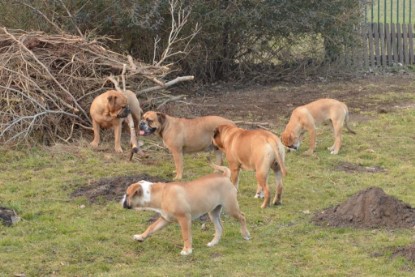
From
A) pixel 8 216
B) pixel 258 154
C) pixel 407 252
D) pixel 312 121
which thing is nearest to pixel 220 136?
pixel 258 154

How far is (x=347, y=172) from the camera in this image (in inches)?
460

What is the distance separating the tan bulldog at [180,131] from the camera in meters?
11.3

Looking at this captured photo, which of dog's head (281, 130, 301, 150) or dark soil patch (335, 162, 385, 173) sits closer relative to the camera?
dark soil patch (335, 162, 385, 173)

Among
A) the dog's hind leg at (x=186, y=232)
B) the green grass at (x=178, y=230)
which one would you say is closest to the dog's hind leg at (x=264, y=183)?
the green grass at (x=178, y=230)

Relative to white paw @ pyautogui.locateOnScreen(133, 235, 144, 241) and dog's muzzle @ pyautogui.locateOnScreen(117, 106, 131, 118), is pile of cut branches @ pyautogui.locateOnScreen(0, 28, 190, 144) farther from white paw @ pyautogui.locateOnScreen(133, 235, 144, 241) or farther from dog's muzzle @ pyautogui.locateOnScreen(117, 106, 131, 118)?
white paw @ pyautogui.locateOnScreen(133, 235, 144, 241)

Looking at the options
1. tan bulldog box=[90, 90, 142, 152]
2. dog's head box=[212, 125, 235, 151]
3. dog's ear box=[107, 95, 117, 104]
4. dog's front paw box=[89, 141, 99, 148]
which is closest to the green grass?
dog's front paw box=[89, 141, 99, 148]

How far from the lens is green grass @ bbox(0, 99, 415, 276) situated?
7.50 metres

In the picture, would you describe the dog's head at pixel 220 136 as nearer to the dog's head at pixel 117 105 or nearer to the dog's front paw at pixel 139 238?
the dog's front paw at pixel 139 238

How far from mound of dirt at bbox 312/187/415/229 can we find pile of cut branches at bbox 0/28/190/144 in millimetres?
5929

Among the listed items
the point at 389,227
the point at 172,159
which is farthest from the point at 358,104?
the point at 389,227

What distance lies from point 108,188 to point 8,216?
1617 mm

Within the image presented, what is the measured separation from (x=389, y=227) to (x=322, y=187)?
2356 mm

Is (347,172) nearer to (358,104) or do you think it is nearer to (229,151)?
(229,151)

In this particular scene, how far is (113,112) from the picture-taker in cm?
1279
